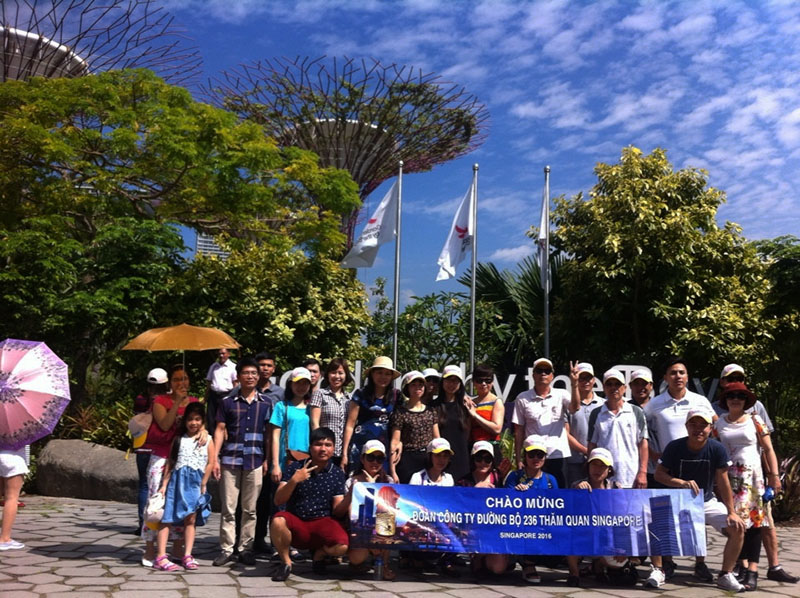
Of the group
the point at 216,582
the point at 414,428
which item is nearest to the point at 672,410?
the point at 414,428

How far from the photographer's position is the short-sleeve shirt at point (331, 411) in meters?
6.62

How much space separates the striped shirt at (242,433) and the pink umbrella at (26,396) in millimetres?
1378

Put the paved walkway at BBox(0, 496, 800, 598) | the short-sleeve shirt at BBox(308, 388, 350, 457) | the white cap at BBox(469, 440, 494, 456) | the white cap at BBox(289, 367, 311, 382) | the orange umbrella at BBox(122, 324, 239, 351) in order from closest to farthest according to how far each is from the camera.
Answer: the paved walkway at BBox(0, 496, 800, 598)
the white cap at BBox(469, 440, 494, 456)
the white cap at BBox(289, 367, 311, 382)
the short-sleeve shirt at BBox(308, 388, 350, 457)
the orange umbrella at BBox(122, 324, 239, 351)

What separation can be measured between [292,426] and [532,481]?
2058 millimetres

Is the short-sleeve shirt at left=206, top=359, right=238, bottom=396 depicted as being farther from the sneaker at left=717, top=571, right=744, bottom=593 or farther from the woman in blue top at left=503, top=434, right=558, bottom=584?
the sneaker at left=717, top=571, right=744, bottom=593

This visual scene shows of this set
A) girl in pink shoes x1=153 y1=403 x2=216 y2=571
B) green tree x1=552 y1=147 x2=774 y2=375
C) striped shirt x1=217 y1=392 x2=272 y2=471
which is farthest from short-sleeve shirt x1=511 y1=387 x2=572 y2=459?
green tree x1=552 y1=147 x2=774 y2=375

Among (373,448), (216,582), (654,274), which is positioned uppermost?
(654,274)

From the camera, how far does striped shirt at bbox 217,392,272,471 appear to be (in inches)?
251

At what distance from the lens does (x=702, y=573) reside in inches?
238

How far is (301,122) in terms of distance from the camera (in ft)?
81.6

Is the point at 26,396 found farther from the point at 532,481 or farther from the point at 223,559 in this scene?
the point at 532,481

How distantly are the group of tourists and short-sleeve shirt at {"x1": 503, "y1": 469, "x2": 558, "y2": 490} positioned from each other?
1 centimetres

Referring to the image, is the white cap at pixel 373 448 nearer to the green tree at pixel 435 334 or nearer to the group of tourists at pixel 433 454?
the group of tourists at pixel 433 454

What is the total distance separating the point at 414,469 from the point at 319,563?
1053mm
